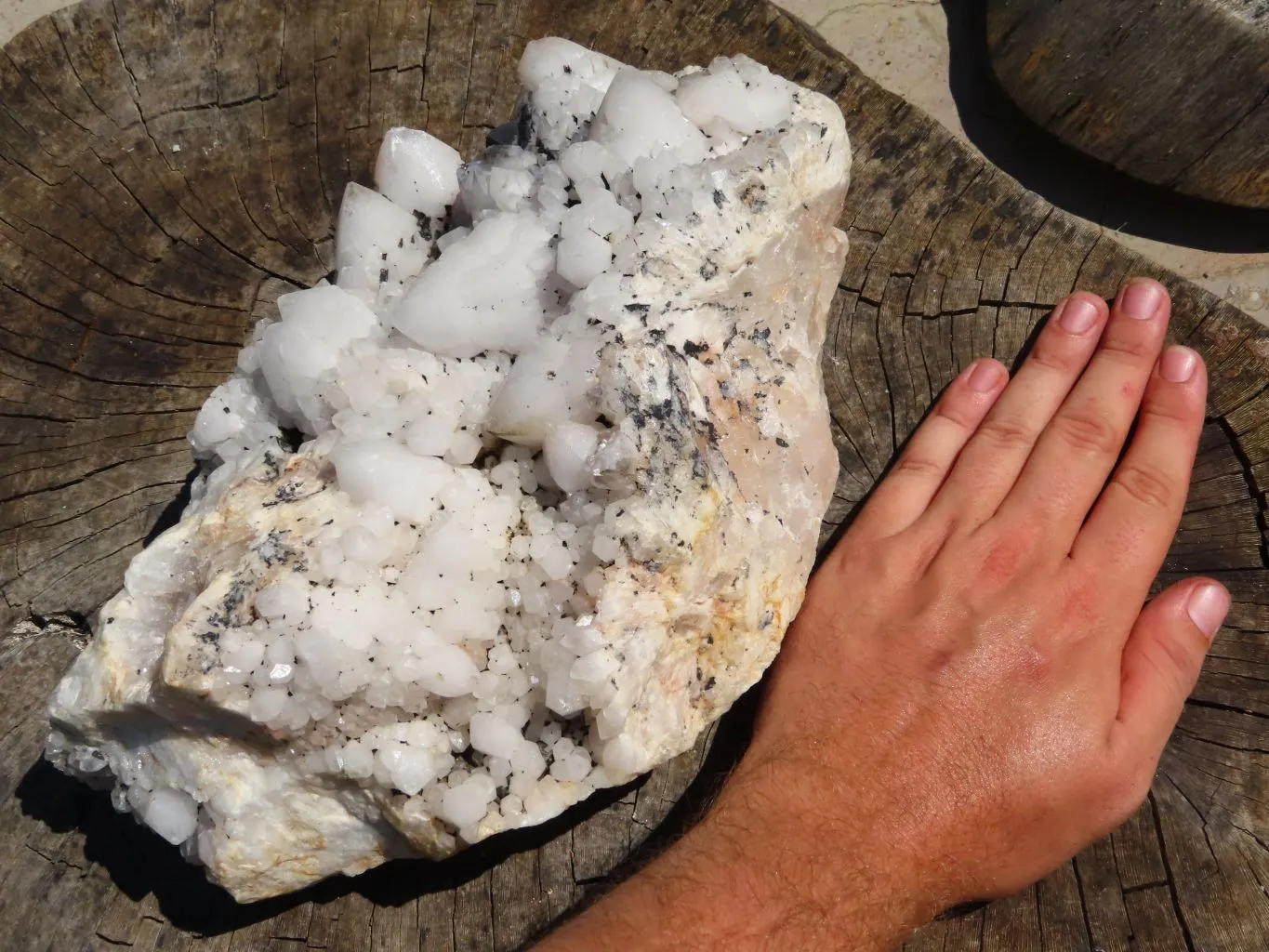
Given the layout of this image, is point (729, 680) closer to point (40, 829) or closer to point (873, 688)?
point (873, 688)

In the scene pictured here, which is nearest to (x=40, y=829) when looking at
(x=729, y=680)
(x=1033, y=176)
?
(x=729, y=680)

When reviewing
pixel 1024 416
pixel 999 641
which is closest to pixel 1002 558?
pixel 999 641

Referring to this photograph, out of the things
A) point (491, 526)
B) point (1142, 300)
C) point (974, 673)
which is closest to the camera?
point (491, 526)

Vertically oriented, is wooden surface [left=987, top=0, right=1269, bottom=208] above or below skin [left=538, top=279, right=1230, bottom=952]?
above

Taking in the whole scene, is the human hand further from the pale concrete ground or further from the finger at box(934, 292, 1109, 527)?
the pale concrete ground

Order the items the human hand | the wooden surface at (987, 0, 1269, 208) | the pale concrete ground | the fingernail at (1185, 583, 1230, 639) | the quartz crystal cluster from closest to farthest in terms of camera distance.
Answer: the quartz crystal cluster → the human hand → the fingernail at (1185, 583, 1230, 639) → the wooden surface at (987, 0, 1269, 208) → the pale concrete ground

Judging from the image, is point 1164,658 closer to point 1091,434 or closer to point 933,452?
point 1091,434

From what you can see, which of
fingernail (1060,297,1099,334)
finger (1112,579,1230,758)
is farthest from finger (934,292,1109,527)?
finger (1112,579,1230,758)

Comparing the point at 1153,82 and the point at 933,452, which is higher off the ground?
the point at 1153,82
